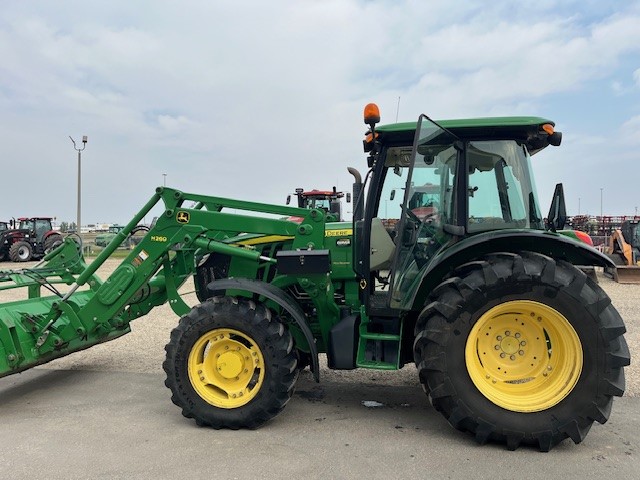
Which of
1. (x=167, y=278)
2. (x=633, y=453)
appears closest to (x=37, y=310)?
(x=167, y=278)

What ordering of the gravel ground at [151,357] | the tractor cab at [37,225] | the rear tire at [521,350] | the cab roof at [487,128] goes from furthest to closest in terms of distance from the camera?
1. the tractor cab at [37,225]
2. the gravel ground at [151,357]
3. the cab roof at [487,128]
4. the rear tire at [521,350]

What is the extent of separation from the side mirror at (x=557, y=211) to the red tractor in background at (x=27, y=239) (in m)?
21.8

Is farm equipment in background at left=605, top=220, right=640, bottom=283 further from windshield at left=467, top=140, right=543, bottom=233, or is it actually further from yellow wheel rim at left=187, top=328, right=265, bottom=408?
yellow wheel rim at left=187, top=328, right=265, bottom=408

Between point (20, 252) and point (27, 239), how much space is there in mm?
942

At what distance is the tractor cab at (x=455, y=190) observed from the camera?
3.84 metres

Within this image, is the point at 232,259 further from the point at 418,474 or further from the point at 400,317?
the point at 418,474

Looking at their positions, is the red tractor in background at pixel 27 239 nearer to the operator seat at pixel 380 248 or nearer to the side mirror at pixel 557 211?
the operator seat at pixel 380 248

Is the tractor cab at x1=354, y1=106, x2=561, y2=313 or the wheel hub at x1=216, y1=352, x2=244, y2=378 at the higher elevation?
the tractor cab at x1=354, y1=106, x2=561, y2=313

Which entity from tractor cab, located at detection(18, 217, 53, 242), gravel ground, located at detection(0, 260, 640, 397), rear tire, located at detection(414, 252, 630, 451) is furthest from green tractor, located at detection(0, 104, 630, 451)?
tractor cab, located at detection(18, 217, 53, 242)

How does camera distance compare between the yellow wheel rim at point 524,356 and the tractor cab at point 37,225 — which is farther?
the tractor cab at point 37,225

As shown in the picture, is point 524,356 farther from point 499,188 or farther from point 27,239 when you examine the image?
point 27,239

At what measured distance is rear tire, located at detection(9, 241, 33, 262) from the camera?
867 inches

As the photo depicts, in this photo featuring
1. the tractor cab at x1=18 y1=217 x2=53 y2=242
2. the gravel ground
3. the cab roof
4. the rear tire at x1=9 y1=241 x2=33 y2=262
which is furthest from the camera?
the tractor cab at x1=18 y1=217 x2=53 y2=242

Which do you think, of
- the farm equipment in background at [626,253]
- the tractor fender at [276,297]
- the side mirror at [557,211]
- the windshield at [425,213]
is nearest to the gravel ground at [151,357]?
the tractor fender at [276,297]
